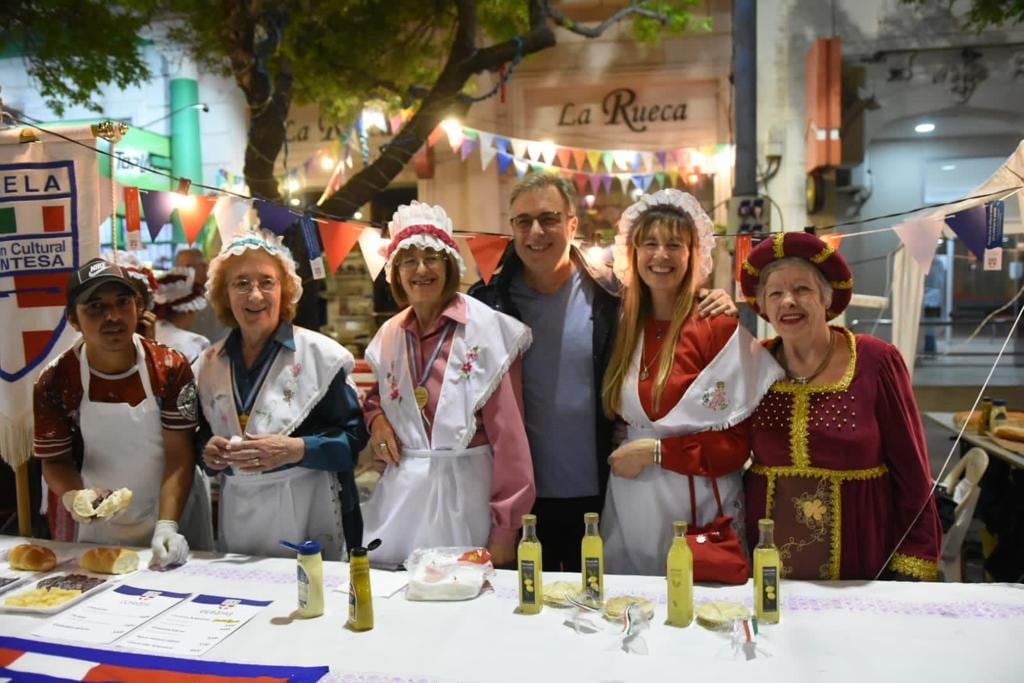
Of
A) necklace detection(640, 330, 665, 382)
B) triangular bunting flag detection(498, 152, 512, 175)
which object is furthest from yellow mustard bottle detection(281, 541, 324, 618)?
triangular bunting flag detection(498, 152, 512, 175)

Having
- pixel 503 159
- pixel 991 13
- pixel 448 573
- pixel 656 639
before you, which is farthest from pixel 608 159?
pixel 656 639

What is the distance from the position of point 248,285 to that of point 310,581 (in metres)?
1.02

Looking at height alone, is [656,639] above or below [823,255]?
below

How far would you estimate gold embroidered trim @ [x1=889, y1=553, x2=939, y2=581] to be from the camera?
202 centimetres

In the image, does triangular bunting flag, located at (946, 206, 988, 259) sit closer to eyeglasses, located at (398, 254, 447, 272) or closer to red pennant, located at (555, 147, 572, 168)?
eyeglasses, located at (398, 254, 447, 272)

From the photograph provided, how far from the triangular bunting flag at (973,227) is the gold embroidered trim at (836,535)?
1.28m

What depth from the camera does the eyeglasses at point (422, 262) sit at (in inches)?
91.1

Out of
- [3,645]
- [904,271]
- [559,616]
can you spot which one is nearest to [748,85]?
[904,271]

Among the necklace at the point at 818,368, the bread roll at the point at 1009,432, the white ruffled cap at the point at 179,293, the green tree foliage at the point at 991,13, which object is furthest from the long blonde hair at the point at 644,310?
the green tree foliage at the point at 991,13

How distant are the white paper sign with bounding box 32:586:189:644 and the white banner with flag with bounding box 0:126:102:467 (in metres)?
0.99

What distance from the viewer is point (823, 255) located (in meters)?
2.08

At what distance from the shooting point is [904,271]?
14.9 ft

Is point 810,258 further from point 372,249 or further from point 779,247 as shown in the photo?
point 372,249

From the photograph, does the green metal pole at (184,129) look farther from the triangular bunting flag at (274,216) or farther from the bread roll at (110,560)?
the bread roll at (110,560)
